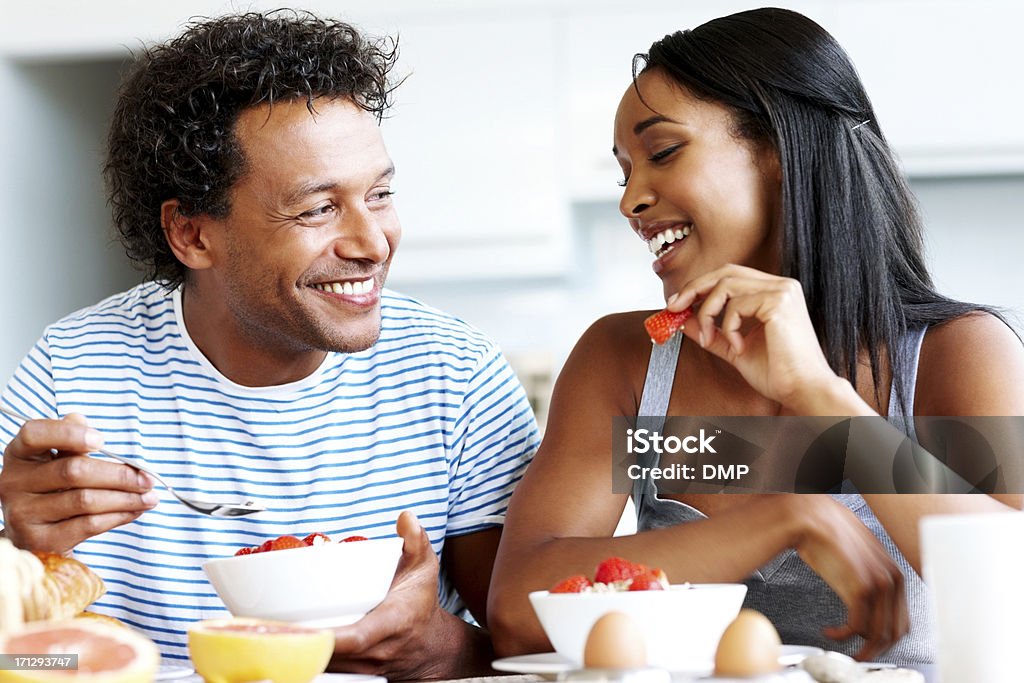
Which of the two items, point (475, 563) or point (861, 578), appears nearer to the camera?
point (861, 578)

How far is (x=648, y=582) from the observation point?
865 mm

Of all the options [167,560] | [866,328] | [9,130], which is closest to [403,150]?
[9,130]

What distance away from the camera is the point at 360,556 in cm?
92

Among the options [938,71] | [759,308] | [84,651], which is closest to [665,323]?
[759,308]

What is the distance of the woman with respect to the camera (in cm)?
121

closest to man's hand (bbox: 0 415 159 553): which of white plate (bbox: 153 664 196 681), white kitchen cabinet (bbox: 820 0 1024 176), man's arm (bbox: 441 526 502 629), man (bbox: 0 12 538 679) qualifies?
white plate (bbox: 153 664 196 681)

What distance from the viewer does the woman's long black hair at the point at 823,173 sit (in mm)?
1351

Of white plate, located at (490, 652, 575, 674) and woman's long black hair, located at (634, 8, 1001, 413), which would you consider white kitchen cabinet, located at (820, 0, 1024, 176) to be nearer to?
woman's long black hair, located at (634, 8, 1001, 413)

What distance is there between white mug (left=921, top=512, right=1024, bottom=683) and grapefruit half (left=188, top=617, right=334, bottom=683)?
0.42 meters

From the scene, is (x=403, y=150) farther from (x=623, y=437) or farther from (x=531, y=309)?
(x=623, y=437)

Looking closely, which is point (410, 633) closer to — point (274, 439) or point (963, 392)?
point (274, 439)

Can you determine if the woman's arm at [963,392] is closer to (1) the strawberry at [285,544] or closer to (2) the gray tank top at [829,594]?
(2) the gray tank top at [829,594]

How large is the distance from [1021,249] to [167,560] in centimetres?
254

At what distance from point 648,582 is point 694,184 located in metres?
0.63
